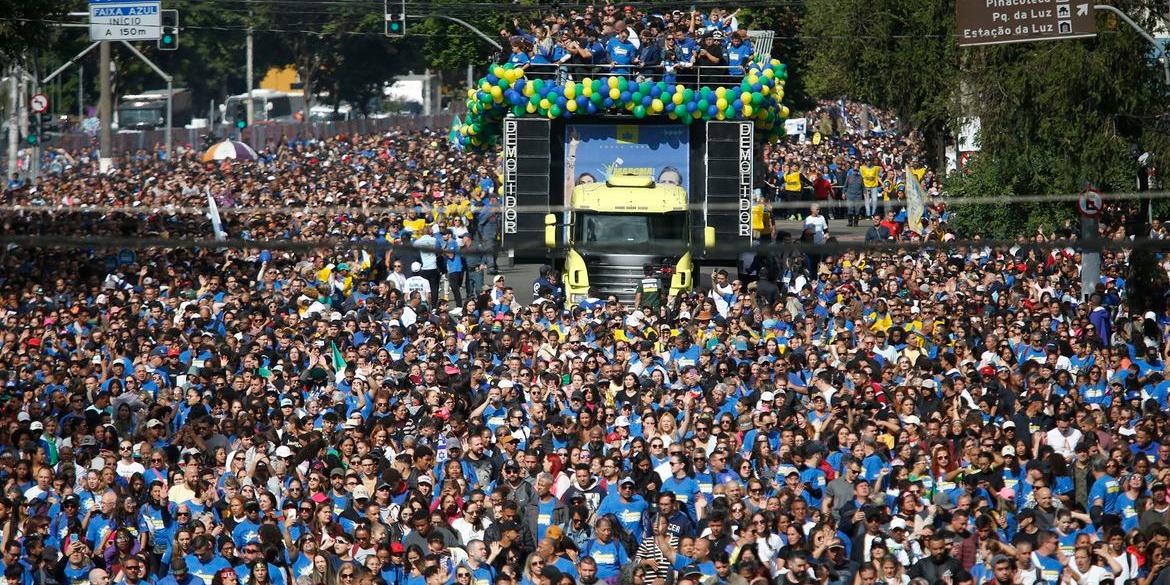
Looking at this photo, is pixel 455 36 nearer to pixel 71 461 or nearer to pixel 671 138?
pixel 671 138

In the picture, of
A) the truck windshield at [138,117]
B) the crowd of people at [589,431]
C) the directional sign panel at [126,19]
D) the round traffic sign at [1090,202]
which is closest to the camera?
the crowd of people at [589,431]

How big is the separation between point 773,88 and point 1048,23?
4.28 meters

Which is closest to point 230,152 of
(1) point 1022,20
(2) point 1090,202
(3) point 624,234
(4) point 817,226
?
(4) point 817,226

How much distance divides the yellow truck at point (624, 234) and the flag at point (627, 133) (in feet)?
7.74

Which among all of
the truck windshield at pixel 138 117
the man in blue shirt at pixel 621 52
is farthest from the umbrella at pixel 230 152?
the truck windshield at pixel 138 117

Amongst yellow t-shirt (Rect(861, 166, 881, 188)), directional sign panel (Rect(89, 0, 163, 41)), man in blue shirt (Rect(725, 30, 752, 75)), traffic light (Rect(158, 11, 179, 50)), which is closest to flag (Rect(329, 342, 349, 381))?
man in blue shirt (Rect(725, 30, 752, 75))

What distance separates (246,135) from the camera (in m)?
68.8

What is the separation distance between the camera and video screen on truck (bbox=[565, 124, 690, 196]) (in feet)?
88.8

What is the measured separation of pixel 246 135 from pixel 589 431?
56.8 meters

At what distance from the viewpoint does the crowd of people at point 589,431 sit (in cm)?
1139

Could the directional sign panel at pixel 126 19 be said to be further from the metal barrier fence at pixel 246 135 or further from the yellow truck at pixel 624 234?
the metal barrier fence at pixel 246 135

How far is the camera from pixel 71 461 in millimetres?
13461

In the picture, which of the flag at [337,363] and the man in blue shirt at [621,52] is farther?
the man in blue shirt at [621,52]

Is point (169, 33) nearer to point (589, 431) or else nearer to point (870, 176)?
point (870, 176)
